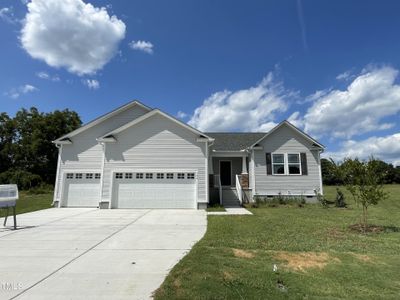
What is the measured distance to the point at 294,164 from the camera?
58.4 ft

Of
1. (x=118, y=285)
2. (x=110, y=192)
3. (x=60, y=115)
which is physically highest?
(x=60, y=115)

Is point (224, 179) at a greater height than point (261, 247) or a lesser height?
greater

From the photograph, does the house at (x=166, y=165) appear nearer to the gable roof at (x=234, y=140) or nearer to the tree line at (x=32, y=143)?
the gable roof at (x=234, y=140)

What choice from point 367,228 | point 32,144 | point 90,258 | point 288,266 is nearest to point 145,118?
point 90,258

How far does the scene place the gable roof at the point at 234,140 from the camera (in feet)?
63.5

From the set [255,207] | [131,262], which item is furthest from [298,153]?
[131,262]

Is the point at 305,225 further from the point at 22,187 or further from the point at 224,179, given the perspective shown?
the point at 22,187

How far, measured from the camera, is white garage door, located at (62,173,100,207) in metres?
16.5

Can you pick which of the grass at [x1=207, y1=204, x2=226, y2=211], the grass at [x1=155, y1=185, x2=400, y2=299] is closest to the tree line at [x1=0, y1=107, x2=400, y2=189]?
the grass at [x1=207, y1=204, x2=226, y2=211]

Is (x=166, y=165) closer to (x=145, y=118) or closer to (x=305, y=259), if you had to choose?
(x=145, y=118)

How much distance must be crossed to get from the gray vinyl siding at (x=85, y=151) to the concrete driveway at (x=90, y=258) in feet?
24.3

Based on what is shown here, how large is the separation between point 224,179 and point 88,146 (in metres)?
9.60

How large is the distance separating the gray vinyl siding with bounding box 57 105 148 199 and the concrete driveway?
742 cm

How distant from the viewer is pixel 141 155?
51.8 feet
